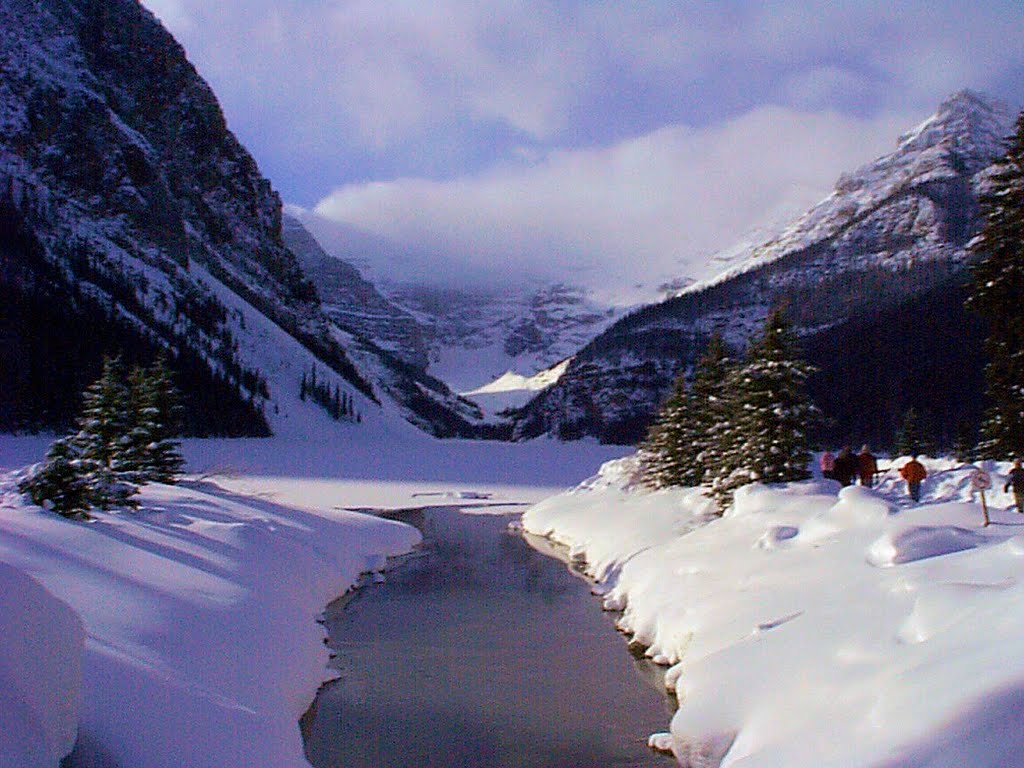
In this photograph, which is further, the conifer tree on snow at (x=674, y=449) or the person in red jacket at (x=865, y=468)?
the conifer tree on snow at (x=674, y=449)

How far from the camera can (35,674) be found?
6270mm

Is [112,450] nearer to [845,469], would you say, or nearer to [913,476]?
[845,469]

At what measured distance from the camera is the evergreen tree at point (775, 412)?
23641 millimetres

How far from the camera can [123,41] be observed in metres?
165

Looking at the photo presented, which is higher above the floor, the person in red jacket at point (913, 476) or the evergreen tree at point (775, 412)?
the evergreen tree at point (775, 412)

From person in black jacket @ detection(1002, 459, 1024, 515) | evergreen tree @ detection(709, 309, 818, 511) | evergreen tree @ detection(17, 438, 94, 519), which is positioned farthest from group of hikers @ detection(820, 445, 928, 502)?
evergreen tree @ detection(17, 438, 94, 519)

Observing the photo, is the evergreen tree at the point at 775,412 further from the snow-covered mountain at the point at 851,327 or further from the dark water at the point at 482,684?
the snow-covered mountain at the point at 851,327

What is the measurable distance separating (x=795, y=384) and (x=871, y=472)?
3289 mm

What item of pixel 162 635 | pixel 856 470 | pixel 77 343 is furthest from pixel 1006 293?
pixel 77 343

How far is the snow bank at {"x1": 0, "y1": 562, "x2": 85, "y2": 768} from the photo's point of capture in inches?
233

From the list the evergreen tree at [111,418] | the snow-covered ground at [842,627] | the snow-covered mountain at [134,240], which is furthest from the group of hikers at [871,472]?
the snow-covered mountain at [134,240]

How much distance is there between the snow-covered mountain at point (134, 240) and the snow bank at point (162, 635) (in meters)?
58.3

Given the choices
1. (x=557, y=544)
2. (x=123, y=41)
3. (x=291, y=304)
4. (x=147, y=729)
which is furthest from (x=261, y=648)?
(x=123, y=41)

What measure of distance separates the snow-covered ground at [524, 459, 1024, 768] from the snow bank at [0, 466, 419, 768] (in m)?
5.51
